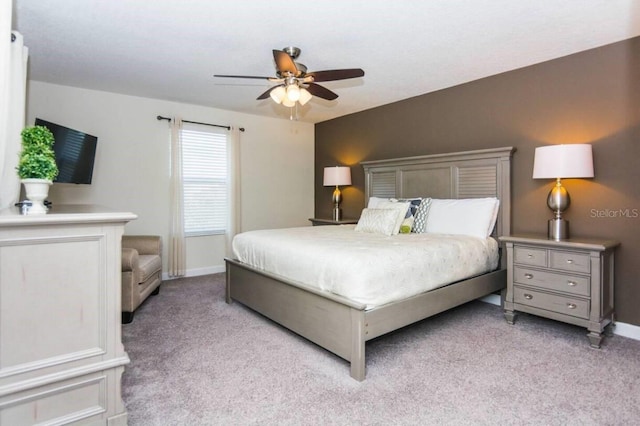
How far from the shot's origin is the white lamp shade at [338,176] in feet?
17.7

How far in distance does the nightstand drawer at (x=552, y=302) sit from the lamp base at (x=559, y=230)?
1.70ft

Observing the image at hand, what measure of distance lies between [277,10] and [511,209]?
116 inches

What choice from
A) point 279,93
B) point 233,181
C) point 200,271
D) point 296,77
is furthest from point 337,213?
point 296,77

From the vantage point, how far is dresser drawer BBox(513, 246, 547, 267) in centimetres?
301

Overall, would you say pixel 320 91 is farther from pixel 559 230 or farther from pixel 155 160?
pixel 155 160

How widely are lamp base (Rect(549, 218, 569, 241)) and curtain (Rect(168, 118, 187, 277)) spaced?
4393 millimetres

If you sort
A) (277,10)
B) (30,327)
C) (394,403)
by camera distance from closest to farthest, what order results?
(30,327) → (394,403) → (277,10)

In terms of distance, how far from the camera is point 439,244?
296 centimetres

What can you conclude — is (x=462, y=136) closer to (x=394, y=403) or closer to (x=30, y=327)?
(x=394, y=403)

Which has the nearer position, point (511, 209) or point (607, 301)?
point (607, 301)

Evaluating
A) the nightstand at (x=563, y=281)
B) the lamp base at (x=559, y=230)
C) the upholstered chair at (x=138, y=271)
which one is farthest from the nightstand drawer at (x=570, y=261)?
the upholstered chair at (x=138, y=271)

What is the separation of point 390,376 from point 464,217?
1.99m

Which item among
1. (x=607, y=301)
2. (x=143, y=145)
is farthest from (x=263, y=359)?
(x=143, y=145)

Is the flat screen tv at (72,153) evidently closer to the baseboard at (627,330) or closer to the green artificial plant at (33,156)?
the green artificial plant at (33,156)
